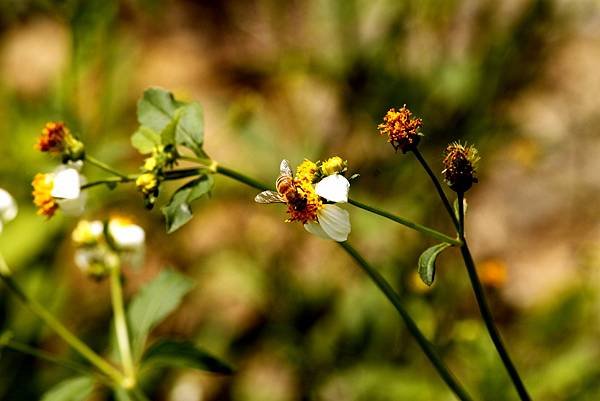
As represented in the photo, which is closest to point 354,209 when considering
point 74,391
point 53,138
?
point 74,391

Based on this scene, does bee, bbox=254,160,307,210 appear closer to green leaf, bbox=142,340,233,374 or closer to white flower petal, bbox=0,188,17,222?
green leaf, bbox=142,340,233,374

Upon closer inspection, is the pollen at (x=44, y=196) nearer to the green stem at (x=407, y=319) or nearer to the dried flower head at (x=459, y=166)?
the green stem at (x=407, y=319)

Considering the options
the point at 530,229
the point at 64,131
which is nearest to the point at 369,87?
the point at 530,229

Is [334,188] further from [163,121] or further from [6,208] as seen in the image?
[6,208]

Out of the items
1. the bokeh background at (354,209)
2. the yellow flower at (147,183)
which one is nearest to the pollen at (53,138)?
the yellow flower at (147,183)

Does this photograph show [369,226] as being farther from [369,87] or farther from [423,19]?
[423,19]

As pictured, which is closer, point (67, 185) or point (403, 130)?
point (403, 130)
